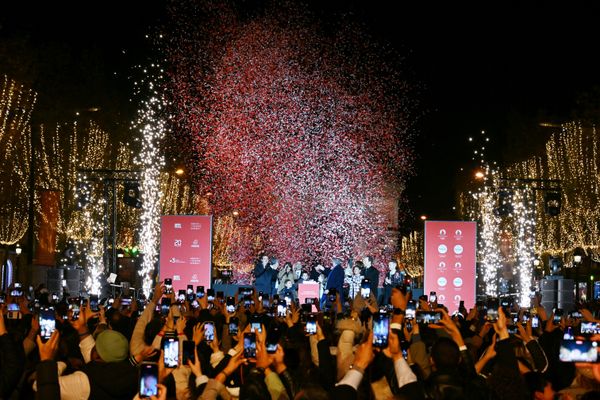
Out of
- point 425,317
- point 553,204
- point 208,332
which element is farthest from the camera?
point 553,204

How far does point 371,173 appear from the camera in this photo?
52.0 meters

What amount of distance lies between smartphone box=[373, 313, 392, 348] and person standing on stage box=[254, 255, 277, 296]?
2102 cm

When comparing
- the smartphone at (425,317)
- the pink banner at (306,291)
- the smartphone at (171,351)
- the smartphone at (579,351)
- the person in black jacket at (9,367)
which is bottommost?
the person in black jacket at (9,367)

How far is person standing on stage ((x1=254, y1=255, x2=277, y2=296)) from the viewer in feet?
98.7

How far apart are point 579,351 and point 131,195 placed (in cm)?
2725

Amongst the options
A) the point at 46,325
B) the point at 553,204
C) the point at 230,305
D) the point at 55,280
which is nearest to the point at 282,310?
the point at 230,305

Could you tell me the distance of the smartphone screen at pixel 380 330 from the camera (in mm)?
8844

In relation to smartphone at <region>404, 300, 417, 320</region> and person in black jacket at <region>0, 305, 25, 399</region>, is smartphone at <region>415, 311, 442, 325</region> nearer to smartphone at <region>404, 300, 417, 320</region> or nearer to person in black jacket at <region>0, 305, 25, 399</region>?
smartphone at <region>404, 300, 417, 320</region>

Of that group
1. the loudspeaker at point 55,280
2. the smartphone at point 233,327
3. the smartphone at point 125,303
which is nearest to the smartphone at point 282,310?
the smartphone at point 125,303

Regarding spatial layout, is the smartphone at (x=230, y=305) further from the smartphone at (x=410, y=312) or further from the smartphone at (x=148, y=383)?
the smartphone at (x=148, y=383)

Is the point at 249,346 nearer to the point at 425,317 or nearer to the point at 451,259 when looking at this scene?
the point at 425,317

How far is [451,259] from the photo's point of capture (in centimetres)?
2492

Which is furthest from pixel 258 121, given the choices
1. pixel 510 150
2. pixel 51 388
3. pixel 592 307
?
pixel 51 388

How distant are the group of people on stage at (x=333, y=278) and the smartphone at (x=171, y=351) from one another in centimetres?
1943
